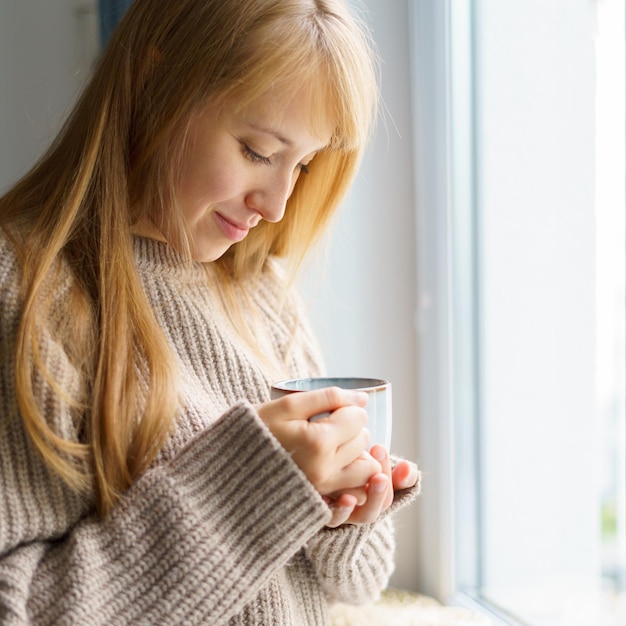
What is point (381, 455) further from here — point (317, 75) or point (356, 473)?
point (317, 75)

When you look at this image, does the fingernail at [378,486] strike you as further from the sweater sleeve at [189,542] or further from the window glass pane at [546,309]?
the window glass pane at [546,309]

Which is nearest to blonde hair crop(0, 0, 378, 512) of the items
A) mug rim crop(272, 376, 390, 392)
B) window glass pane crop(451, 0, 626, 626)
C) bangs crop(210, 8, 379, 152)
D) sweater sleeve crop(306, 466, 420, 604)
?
bangs crop(210, 8, 379, 152)

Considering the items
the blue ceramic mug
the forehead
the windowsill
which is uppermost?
the forehead

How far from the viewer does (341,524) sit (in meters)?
0.86

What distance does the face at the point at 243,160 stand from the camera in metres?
0.82

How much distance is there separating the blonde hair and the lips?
0.04m

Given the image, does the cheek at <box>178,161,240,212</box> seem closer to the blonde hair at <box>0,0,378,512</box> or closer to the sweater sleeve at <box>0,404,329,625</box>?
the blonde hair at <box>0,0,378,512</box>

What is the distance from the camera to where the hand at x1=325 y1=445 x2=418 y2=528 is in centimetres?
76

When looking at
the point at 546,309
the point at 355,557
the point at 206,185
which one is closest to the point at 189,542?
the point at 355,557

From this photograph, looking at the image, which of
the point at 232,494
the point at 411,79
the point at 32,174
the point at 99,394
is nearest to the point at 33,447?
the point at 99,394

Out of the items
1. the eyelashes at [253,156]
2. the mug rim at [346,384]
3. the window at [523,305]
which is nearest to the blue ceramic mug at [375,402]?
the mug rim at [346,384]

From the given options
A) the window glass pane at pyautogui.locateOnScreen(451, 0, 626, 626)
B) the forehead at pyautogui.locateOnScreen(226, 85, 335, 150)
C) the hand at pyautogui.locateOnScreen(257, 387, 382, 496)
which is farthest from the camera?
the window glass pane at pyautogui.locateOnScreen(451, 0, 626, 626)

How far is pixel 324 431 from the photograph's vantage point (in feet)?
2.31

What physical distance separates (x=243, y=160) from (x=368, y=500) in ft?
1.19
